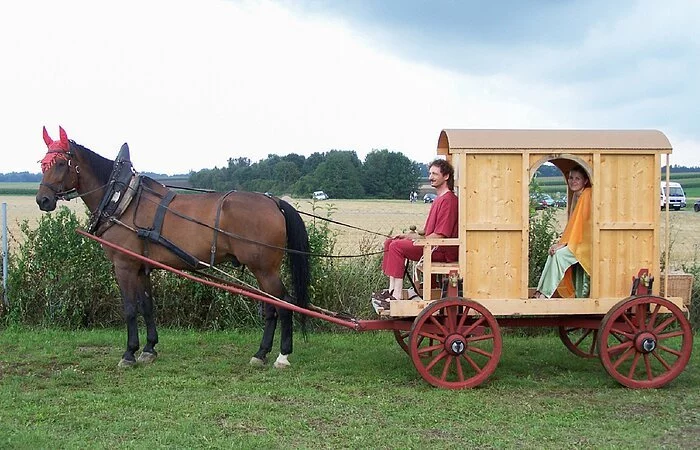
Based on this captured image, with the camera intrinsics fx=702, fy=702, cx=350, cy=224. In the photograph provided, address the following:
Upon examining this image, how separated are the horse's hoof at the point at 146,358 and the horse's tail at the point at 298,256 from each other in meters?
1.54

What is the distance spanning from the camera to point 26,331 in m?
8.35

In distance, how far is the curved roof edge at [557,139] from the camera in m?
5.79

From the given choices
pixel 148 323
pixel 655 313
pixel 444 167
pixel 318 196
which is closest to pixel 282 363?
pixel 148 323

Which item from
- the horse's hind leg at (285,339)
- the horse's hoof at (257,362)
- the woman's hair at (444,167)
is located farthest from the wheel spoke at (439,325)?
the horse's hoof at (257,362)

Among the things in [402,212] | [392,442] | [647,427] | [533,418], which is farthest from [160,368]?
[402,212]

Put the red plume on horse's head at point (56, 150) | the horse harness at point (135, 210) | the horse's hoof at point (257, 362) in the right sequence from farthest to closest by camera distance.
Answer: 1. the horse's hoof at point (257, 362)
2. the horse harness at point (135, 210)
3. the red plume on horse's head at point (56, 150)

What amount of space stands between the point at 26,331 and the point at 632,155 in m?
6.94

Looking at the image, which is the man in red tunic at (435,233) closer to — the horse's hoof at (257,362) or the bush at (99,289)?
the horse's hoof at (257,362)

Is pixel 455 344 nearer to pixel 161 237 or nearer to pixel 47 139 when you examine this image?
pixel 161 237

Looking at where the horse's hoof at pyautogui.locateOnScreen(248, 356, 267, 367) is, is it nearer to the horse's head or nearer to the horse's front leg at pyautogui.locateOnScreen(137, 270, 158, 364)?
the horse's front leg at pyautogui.locateOnScreen(137, 270, 158, 364)

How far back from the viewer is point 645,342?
19.5ft

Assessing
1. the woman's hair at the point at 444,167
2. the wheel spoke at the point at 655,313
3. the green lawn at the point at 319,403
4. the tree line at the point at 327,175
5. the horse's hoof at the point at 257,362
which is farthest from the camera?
the tree line at the point at 327,175

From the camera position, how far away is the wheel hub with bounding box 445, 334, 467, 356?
19.2 ft

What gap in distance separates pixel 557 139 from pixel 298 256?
105 inches
